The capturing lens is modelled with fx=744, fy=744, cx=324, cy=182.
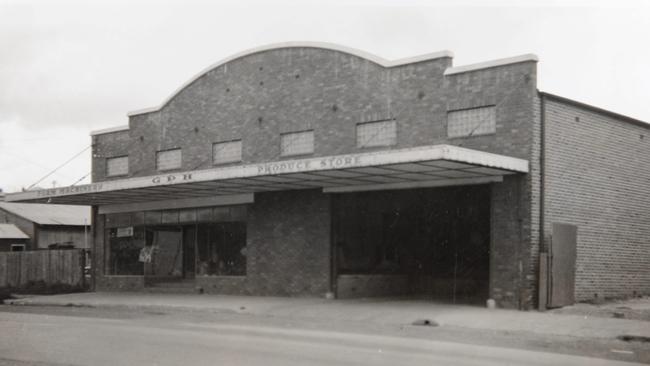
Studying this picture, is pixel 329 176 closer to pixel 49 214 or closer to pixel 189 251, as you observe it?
pixel 189 251

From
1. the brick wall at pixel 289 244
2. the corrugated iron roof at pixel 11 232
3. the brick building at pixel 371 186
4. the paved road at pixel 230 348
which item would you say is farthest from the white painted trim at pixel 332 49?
the corrugated iron roof at pixel 11 232

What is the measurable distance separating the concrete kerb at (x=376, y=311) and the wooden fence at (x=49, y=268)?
178 inches

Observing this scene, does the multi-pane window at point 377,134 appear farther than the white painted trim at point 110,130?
No

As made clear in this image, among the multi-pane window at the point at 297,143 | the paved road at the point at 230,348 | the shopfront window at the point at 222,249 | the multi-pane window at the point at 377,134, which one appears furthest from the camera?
the shopfront window at the point at 222,249

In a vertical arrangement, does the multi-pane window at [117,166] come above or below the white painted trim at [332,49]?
below

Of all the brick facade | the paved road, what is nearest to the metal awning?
the brick facade

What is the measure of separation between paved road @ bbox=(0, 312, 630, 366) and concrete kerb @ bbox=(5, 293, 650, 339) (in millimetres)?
3017

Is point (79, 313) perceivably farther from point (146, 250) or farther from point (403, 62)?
point (403, 62)

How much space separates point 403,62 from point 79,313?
11.4m

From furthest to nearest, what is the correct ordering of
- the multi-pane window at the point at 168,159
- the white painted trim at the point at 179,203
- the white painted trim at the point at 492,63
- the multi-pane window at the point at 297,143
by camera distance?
the multi-pane window at the point at 168,159, the white painted trim at the point at 179,203, the multi-pane window at the point at 297,143, the white painted trim at the point at 492,63

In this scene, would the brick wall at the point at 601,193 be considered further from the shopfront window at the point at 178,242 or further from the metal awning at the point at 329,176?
the shopfront window at the point at 178,242

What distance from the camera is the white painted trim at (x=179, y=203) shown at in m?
24.8

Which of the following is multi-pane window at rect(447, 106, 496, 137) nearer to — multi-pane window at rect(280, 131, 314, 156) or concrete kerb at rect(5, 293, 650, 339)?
concrete kerb at rect(5, 293, 650, 339)

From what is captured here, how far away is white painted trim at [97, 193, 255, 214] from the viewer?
81.5 feet
